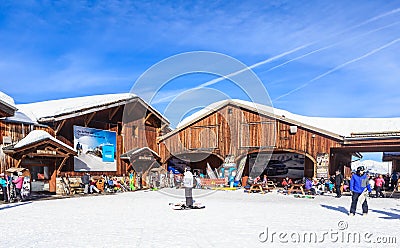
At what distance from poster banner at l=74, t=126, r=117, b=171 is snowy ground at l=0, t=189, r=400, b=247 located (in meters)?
6.59

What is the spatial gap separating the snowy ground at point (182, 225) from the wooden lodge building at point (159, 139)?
15.5 ft

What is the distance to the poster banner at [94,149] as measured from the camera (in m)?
19.7

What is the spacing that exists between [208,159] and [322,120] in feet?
71.9

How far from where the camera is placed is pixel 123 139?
22984 millimetres

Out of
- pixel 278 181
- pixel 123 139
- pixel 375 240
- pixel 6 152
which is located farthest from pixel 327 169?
pixel 6 152

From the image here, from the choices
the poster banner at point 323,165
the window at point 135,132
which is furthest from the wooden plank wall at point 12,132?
the poster banner at point 323,165

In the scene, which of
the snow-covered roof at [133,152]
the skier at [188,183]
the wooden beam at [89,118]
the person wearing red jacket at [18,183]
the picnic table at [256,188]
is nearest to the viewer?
the skier at [188,183]

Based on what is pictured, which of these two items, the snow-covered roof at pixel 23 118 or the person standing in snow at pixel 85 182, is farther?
the person standing in snow at pixel 85 182

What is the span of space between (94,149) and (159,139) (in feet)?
20.9

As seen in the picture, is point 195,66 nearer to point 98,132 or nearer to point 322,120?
point 98,132

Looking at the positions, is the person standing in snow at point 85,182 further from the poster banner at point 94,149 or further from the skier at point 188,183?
the skier at point 188,183

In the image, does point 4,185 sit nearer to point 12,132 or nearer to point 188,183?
point 12,132

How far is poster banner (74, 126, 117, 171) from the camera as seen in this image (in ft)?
64.6

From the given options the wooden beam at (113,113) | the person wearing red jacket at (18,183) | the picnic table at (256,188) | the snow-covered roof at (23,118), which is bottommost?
the picnic table at (256,188)
